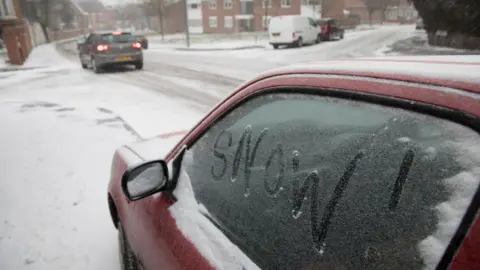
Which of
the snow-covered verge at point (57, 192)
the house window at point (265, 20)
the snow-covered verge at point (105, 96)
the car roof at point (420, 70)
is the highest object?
the house window at point (265, 20)

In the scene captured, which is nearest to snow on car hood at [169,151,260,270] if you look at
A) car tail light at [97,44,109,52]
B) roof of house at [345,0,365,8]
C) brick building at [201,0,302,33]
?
car tail light at [97,44,109,52]

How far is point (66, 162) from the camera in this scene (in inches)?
203

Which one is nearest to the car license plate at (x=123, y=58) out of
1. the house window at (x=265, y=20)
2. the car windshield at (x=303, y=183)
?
the car windshield at (x=303, y=183)

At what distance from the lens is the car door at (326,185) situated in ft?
2.73

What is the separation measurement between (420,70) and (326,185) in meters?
0.42

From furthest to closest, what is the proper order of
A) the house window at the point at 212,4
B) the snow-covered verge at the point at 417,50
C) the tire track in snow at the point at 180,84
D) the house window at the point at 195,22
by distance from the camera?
the house window at the point at 195,22
the house window at the point at 212,4
the snow-covered verge at the point at 417,50
the tire track in snow at the point at 180,84

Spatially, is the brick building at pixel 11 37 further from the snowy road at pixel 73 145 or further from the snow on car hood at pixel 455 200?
the snow on car hood at pixel 455 200

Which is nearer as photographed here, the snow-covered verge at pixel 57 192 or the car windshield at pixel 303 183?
the car windshield at pixel 303 183

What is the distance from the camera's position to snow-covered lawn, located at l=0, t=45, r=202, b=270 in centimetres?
311

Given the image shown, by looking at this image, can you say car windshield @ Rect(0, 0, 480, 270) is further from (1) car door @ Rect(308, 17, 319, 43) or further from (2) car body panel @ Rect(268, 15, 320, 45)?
(1) car door @ Rect(308, 17, 319, 43)

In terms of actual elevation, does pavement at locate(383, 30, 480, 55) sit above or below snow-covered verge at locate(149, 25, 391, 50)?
below

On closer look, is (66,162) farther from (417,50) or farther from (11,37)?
(417,50)

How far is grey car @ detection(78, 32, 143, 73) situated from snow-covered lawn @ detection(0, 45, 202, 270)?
3.47m

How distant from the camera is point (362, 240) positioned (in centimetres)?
96
